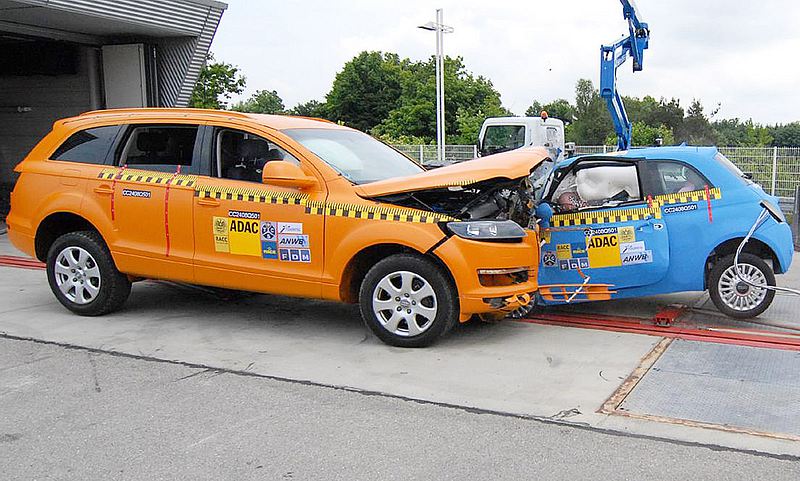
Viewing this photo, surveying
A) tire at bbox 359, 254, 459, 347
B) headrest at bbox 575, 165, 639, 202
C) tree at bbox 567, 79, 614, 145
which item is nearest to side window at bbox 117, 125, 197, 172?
tire at bbox 359, 254, 459, 347

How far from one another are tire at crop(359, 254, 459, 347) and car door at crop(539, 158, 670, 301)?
4.49ft

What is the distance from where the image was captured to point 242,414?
4867 mm

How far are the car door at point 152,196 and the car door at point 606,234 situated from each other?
314 cm

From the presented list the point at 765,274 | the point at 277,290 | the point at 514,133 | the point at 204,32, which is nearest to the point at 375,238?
the point at 277,290

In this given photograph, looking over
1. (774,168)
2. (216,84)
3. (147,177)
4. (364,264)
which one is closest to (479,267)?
(364,264)

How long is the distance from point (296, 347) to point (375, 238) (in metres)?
1.09

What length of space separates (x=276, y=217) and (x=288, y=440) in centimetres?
250

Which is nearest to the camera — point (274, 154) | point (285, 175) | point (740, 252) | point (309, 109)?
point (285, 175)

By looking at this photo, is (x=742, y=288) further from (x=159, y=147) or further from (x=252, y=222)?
(x=159, y=147)

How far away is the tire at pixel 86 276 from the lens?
7320 millimetres

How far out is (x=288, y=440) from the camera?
446 centimetres

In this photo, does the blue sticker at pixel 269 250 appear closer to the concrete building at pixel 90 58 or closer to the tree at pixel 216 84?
the concrete building at pixel 90 58

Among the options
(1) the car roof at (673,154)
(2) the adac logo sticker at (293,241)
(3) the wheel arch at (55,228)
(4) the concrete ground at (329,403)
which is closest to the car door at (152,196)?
(3) the wheel arch at (55,228)

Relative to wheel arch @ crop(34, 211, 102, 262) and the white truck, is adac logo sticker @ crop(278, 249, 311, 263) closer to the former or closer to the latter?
wheel arch @ crop(34, 211, 102, 262)
